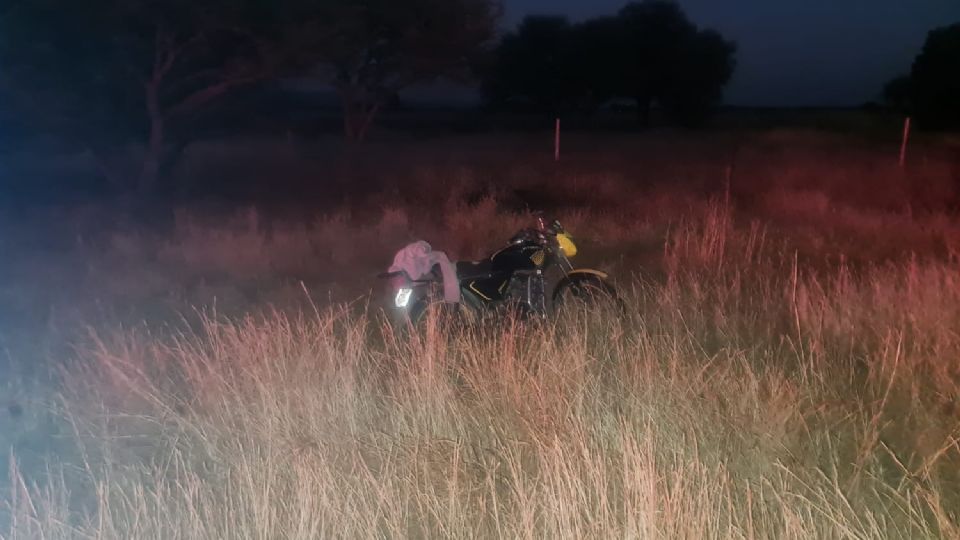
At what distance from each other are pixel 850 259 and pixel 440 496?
7.93 metres

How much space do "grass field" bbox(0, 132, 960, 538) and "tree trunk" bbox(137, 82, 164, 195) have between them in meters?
7.34

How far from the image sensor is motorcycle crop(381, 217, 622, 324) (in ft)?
22.3

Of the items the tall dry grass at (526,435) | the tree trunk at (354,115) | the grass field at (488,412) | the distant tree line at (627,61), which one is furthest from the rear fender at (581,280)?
the distant tree line at (627,61)

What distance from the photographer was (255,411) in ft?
16.4

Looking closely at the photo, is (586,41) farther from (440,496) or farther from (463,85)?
(440,496)

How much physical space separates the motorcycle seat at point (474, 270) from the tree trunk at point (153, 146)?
444 inches

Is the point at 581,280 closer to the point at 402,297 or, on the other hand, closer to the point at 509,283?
the point at 509,283

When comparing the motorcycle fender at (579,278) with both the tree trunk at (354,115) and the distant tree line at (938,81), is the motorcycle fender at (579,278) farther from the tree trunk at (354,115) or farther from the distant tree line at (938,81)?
the distant tree line at (938,81)

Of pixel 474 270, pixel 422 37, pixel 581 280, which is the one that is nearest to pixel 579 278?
pixel 581 280

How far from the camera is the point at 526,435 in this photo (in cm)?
440

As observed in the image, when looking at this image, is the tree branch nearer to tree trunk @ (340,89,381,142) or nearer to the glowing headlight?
the glowing headlight

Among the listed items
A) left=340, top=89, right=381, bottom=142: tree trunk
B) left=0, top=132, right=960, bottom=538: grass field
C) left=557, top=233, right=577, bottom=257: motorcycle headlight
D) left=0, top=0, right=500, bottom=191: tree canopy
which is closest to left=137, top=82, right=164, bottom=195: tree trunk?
left=0, top=0, right=500, bottom=191: tree canopy

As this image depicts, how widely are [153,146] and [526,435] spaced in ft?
46.3

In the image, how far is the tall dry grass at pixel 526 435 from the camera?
3.68 meters
